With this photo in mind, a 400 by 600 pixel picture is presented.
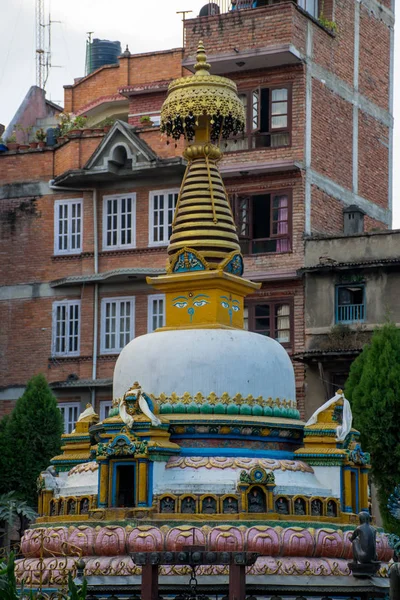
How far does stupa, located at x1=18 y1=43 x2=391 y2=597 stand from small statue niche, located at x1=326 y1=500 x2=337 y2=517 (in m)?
0.05

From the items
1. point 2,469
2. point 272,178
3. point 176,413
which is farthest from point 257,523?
point 272,178

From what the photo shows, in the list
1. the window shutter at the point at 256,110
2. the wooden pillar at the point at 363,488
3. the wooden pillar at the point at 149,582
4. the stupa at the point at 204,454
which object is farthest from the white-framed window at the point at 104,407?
the wooden pillar at the point at 149,582

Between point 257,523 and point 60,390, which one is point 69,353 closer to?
point 60,390

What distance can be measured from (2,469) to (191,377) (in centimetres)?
2491

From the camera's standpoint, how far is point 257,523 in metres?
27.6

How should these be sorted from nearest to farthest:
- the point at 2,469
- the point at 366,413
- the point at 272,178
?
the point at 366,413 → the point at 2,469 → the point at 272,178

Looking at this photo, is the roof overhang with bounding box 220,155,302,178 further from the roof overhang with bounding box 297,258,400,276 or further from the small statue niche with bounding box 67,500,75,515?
the small statue niche with bounding box 67,500,75,515

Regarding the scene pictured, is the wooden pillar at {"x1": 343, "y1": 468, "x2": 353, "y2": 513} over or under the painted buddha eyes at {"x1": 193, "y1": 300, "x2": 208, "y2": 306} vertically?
under

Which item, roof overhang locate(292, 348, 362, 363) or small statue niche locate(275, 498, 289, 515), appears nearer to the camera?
small statue niche locate(275, 498, 289, 515)

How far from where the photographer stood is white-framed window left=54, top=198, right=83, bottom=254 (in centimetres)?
6003

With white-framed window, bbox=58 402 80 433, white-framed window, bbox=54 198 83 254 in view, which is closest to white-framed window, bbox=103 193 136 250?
white-framed window, bbox=54 198 83 254

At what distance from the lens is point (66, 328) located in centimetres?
5972

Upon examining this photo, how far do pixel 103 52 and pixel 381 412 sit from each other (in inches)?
1538

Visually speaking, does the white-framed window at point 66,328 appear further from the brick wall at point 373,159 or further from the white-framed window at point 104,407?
the brick wall at point 373,159
